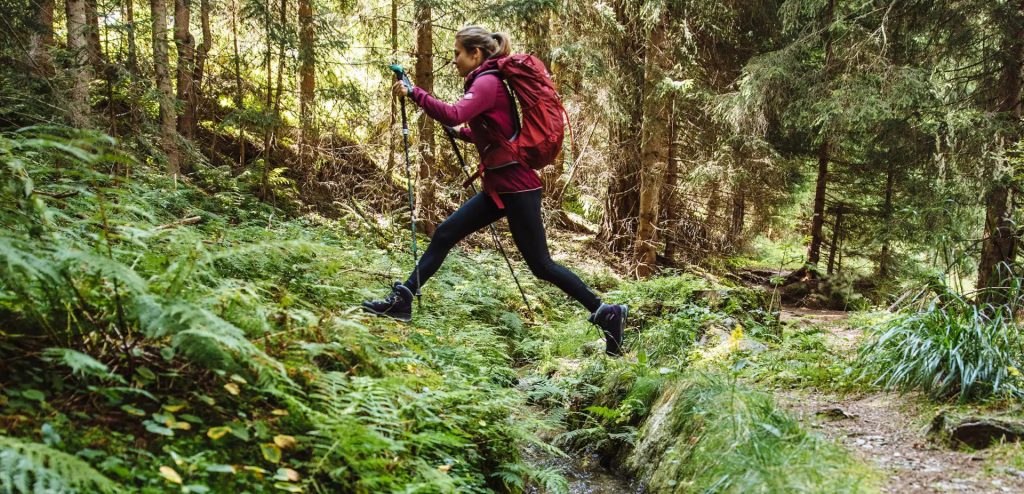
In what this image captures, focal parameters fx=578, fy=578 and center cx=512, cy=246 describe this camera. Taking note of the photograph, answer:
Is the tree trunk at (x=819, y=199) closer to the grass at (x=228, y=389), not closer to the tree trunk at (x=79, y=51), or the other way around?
the grass at (x=228, y=389)

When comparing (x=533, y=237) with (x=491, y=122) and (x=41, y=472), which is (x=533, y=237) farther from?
(x=41, y=472)

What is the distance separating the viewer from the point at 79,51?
7.30 m

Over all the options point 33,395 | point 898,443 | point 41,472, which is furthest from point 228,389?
point 898,443

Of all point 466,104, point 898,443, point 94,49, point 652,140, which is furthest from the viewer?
point 652,140

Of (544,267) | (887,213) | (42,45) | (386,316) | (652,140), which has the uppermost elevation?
(42,45)

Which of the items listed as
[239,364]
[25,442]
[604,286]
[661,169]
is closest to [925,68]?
[661,169]

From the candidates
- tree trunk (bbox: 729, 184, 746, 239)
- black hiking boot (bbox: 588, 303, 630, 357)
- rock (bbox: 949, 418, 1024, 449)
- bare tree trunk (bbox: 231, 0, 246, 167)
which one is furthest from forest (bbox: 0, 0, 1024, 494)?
bare tree trunk (bbox: 231, 0, 246, 167)

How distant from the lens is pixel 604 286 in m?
11.9

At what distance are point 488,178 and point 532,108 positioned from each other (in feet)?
2.03

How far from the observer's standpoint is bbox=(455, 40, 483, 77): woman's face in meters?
4.46

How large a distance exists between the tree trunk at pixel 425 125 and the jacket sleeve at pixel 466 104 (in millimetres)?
6543

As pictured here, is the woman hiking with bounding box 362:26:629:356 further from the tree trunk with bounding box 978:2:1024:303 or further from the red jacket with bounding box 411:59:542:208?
the tree trunk with bounding box 978:2:1024:303

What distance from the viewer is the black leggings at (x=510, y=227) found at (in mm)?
4484

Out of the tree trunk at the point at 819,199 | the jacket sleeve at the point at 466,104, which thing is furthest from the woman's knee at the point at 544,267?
the tree trunk at the point at 819,199
